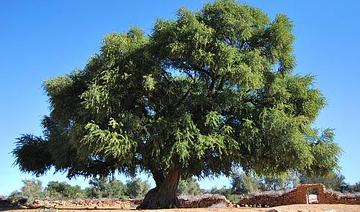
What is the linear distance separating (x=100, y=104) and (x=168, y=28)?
542 centimetres

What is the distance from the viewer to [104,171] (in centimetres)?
3133

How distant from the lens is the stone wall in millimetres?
34438

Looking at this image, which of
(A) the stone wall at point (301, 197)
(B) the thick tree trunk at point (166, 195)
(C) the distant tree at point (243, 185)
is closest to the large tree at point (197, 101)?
(B) the thick tree trunk at point (166, 195)

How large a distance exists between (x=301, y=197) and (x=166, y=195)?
13.5 m

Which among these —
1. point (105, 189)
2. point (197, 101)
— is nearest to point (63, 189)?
point (105, 189)

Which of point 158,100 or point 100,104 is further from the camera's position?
point 158,100

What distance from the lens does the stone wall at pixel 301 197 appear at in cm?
3444

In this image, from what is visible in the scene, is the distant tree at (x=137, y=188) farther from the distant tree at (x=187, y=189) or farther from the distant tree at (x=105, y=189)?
the distant tree at (x=187, y=189)

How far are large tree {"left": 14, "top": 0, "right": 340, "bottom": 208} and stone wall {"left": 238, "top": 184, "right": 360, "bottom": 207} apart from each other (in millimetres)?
7803

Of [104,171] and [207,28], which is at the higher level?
[207,28]

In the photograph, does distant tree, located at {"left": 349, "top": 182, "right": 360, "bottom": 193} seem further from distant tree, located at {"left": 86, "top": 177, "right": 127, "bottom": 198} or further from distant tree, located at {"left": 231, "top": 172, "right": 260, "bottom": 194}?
distant tree, located at {"left": 86, "top": 177, "right": 127, "bottom": 198}

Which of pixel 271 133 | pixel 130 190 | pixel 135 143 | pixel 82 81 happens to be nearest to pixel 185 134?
pixel 135 143

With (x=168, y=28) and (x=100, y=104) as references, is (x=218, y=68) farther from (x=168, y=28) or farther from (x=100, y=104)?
(x=100, y=104)

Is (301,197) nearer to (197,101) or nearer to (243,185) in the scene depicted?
(197,101)
